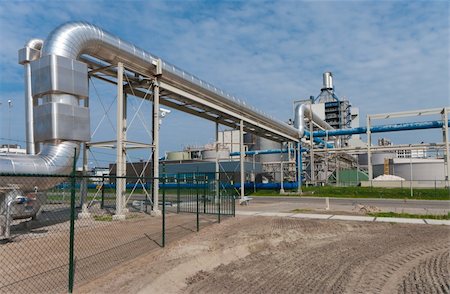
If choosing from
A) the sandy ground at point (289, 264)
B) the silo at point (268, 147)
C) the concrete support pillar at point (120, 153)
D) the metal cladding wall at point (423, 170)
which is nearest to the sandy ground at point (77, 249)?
the sandy ground at point (289, 264)

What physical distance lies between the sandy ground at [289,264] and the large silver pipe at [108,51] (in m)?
8.77

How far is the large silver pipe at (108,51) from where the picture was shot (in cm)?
1387

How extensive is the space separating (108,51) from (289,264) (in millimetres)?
12469

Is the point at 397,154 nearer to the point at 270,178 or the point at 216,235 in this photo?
the point at 270,178

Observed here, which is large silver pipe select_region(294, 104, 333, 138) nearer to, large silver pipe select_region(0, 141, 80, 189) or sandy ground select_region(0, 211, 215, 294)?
sandy ground select_region(0, 211, 215, 294)

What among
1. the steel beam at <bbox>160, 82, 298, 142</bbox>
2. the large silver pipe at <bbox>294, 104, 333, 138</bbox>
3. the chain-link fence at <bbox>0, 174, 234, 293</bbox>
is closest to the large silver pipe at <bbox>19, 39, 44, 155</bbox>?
the chain-link fence at <bbox>0, 174, 234, 293</bbox>

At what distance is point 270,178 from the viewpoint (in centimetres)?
5372

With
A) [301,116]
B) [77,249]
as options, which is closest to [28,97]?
[77,249]

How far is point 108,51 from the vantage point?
16.2 m

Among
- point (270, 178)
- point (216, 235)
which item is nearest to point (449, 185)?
point (270, 178)

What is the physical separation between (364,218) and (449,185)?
85.7 ft

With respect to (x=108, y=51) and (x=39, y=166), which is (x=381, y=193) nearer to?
(x=108, y=51)

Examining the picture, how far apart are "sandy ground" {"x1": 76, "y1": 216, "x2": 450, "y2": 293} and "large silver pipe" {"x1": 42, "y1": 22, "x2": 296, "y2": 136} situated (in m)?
8.77

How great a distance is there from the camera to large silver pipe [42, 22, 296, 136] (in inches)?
546
